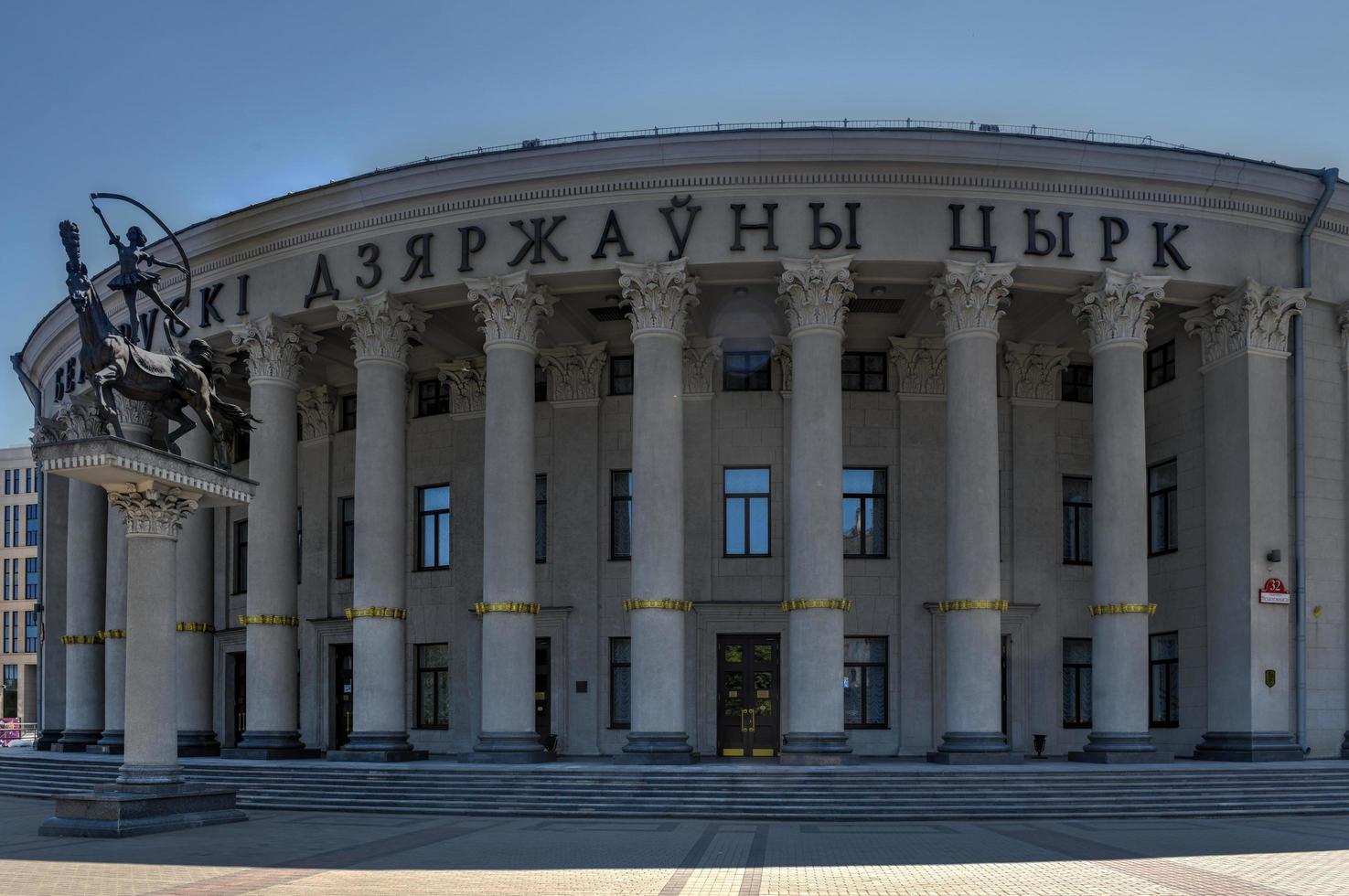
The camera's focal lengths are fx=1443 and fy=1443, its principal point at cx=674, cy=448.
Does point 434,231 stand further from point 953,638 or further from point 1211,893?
point 1211,893

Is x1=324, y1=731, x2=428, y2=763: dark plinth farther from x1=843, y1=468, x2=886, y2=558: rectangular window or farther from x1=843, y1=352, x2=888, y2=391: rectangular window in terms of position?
x1=843, y1=352, x2=888, y2=391: rectangular window

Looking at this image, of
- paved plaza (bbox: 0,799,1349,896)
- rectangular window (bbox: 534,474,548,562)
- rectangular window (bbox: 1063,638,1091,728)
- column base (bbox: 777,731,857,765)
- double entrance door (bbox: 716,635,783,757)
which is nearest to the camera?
paved plaza (bbox: 0,799,1349,896)

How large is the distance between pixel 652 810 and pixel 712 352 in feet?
47.9

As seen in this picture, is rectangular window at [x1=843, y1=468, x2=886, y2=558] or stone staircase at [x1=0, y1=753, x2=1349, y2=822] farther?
rectangular window at [x1=843, y1=468, x2=886, y2=558]

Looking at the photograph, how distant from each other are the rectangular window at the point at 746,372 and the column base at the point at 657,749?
10823mm

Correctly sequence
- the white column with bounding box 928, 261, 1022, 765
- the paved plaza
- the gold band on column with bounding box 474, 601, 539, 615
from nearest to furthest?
the paved plaza
the white column with bounding box 928, 261, 1022, 765
the gold band on column with bounding box 474, 601, 539, 615

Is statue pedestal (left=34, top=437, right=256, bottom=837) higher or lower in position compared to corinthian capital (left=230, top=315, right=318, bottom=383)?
lower

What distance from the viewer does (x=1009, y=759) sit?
3064cm

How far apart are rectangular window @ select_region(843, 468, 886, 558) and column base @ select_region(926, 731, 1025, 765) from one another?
7992 mm

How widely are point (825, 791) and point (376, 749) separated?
11172 mm

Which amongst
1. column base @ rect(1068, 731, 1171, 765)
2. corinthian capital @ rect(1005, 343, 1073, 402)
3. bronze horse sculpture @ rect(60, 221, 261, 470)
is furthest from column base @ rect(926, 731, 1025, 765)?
bronze horse sculpture @ rect(60, 221, 261, 470)

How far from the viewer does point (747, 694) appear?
37.6 metres

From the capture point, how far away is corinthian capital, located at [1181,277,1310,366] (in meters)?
33.0

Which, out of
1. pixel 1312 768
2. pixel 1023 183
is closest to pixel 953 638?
pixel 1312 768
